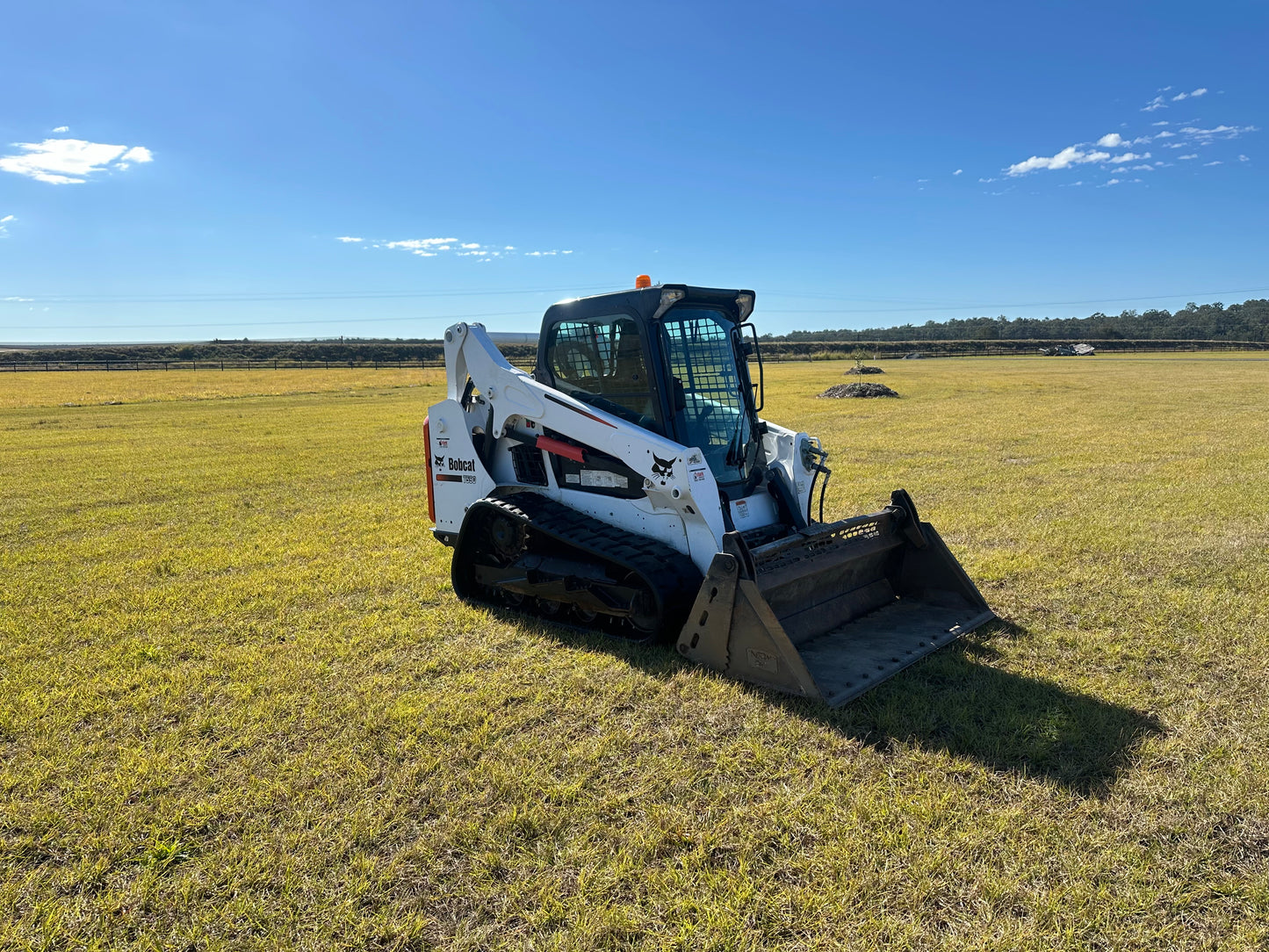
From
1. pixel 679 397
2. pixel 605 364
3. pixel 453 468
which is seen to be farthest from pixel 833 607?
pixel 453 468

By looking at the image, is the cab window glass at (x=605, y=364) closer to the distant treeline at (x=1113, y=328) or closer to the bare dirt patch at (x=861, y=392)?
the bare dirt patch at (x=861, y=392)

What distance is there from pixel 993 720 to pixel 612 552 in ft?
8.54

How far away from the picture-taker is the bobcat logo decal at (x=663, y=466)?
5.26 m

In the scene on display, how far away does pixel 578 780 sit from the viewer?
12.5ft

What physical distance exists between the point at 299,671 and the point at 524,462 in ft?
7.96

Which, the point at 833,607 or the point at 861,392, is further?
the point at 861,392

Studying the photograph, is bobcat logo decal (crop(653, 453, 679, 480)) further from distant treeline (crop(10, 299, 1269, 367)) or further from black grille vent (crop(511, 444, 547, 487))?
distant treeline (crop(10, 299, 1269, 367))

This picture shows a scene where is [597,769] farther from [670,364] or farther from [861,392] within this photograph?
[861,392]

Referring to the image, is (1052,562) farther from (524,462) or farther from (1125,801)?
(524,462)

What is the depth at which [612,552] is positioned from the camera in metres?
5.40

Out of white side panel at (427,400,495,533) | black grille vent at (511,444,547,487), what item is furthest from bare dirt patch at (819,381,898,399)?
black grille vent at (511,444,547,487)

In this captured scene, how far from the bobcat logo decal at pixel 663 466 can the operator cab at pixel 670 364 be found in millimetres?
453

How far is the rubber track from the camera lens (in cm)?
524

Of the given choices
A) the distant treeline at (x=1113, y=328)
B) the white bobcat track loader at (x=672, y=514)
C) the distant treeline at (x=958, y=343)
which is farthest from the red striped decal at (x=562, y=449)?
the distant treeline at (x=1113, y=328)
